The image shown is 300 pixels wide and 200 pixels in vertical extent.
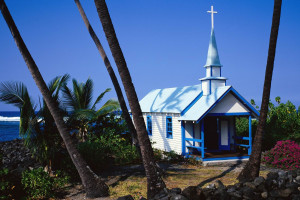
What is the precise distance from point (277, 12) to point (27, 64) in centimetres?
793

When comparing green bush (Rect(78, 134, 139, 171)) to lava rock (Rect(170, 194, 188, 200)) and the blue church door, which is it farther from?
lava rock (Rect(170, 194, 188, 200))

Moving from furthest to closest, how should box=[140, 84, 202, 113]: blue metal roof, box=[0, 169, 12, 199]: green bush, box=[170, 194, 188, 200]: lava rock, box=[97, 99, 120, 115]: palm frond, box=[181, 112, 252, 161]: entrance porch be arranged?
box=[97, 99, 120, 115]: palm frond < box=[140, 84, 202, 113]: blue metal roof < box=[181, 112, 252, 161]: entrance porch < box=[0, 169, 12, 199]: green bush < box=[170, 194, 188, 200]: lava rock

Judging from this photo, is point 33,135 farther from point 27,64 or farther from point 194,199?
point 194,199

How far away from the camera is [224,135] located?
Result: 16703mm

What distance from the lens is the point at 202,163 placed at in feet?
48.0

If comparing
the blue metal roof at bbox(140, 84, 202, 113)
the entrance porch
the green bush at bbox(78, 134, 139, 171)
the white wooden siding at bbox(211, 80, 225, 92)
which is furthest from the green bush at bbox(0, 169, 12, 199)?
the white wooden siding at bbox(211, 80, 225, 92)

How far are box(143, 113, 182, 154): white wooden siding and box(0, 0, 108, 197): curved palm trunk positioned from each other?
25.4 ft

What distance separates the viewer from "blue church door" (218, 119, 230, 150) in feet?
54.4

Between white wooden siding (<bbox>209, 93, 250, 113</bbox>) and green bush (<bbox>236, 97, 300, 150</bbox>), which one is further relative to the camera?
green bush (<bbox>236, 97, 300, 150</bbox>)

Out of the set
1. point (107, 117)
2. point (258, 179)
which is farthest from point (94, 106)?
point (258, 179)

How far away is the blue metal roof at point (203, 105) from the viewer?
1449 cm

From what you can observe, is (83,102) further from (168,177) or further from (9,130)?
(9,130)

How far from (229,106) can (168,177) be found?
19.0 ft

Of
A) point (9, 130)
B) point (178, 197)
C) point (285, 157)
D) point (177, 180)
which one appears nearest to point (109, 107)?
point (177, 180)
